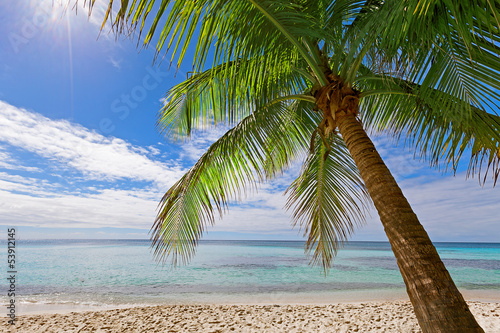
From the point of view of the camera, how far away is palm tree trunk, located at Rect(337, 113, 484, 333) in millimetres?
1402

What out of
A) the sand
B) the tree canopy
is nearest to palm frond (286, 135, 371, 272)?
the tree canopy

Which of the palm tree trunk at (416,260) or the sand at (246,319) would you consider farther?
the sand at (246,319)

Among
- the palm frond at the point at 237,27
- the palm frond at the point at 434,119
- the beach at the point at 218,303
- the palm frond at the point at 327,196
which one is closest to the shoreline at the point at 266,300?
the beach at the point at 218,303

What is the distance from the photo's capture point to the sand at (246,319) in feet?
17.0

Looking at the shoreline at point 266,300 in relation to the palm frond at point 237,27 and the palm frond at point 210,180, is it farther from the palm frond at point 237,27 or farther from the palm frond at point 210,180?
the palm frond at point 237,27

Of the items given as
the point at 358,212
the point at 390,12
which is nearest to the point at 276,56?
the point at 390,12

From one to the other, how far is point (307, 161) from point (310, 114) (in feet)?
2.52

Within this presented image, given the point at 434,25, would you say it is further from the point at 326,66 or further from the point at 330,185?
the point at 330,185

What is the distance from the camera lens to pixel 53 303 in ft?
26.5

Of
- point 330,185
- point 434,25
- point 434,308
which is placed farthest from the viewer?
point 330,185

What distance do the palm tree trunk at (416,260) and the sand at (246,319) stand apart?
13.7 ft

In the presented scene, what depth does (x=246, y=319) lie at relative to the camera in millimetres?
5762

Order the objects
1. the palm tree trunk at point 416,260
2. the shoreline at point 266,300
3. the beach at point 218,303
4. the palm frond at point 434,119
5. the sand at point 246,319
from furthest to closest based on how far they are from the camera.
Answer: the shoreline at point 266,300 < the beach at point 218,303 < the sand at point 246,319 < the palm frond at point 434,119 < the palm tree trunk at point 416,260

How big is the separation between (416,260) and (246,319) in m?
5.06
